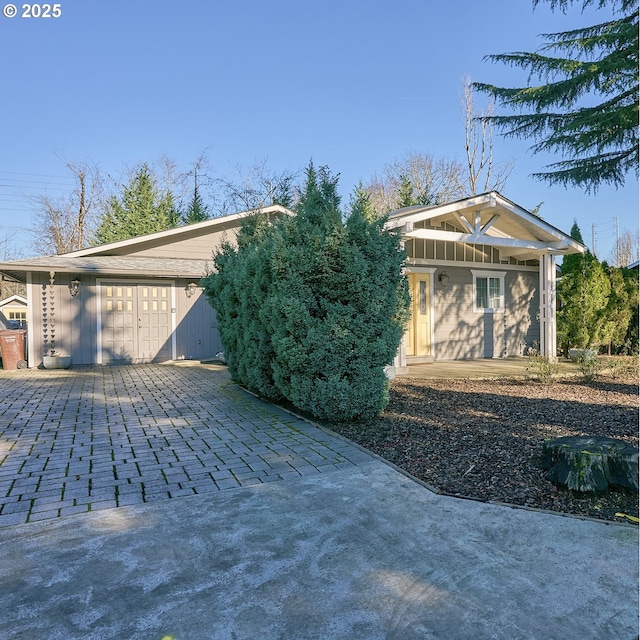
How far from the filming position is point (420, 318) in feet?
37.9

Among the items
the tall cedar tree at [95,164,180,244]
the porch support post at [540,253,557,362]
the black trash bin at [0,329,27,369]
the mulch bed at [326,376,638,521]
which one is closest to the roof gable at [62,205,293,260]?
the black trash bin at [0,329,27,369]

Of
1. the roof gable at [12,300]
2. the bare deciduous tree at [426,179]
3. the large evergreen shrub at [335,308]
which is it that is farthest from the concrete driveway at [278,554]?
the roof gable at [12,300]

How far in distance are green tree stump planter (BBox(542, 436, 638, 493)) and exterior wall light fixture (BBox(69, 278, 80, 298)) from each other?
11.3m

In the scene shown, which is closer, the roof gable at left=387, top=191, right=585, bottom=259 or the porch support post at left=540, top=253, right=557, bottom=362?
the roof gable at left=387, top=191, right=585, bottom=259

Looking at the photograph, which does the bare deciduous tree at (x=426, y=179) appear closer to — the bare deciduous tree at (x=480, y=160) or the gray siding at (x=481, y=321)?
the bare deciduous tree at (x=480, y=160)

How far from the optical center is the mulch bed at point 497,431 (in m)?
3.19

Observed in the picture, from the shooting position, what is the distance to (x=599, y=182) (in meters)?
11.5

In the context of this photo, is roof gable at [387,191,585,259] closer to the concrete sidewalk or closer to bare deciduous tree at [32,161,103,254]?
the concrete sidewalk

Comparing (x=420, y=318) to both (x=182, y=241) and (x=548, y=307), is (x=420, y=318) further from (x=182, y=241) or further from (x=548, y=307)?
(x=182, y=241)

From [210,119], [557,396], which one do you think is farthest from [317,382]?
[210,119]

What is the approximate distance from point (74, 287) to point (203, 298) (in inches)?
127

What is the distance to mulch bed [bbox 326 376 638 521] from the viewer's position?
10.5 ft

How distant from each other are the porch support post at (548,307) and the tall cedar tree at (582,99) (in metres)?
2.46

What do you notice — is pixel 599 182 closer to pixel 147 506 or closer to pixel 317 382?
pixel 317 382
